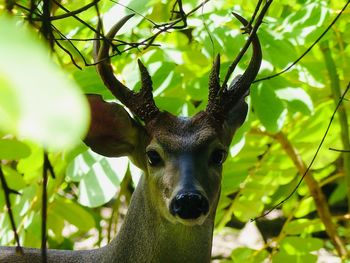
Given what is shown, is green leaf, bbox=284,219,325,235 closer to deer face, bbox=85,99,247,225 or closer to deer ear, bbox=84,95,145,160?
deer face, bbox=85,99,247,225

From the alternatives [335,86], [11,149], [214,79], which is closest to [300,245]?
[335,86]

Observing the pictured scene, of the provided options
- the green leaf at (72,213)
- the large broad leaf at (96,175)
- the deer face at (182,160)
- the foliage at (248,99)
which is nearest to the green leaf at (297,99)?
the foliage at (248,99)

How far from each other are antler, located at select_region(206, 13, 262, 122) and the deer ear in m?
0.25

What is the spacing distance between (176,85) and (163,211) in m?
0.47

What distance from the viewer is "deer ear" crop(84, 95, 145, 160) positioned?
197 centimetres

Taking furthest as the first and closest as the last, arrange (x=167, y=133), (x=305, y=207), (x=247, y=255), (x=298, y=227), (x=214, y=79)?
(x=305, y=207), (x=298, y=227), (x=247, y=255), (x=167, y=133), (x=214, y=79)

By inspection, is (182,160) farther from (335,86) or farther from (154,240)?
(335,86)

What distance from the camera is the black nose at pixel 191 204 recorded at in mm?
1693

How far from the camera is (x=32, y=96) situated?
219 millimetres

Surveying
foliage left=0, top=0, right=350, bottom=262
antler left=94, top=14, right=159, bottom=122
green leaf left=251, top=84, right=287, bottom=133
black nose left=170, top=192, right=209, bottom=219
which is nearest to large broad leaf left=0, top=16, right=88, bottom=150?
foliage left=0, top=0, right=350, bottom=262

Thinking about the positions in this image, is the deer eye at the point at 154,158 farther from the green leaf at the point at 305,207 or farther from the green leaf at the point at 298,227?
the green leaf at the point at 305,207

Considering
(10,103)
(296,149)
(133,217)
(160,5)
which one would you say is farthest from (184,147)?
(10,103)

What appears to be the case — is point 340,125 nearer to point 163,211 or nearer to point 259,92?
point 259,92

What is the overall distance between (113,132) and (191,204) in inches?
17.2
